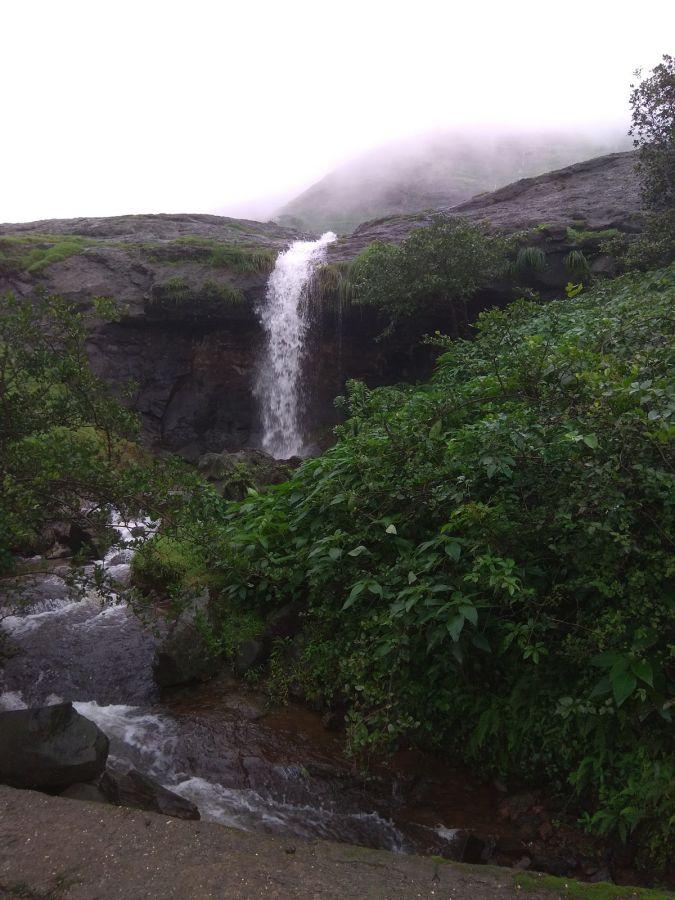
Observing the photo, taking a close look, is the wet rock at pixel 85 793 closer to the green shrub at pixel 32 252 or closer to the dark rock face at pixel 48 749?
the dark rock face at pixel 48 749

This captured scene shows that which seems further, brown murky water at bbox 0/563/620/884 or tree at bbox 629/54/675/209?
Result: tree at bbox 629/54/675/209

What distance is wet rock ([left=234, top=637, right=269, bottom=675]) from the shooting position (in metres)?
6.31

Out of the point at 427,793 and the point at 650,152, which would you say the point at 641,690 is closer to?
the point at 427,793

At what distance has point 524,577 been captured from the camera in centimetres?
456

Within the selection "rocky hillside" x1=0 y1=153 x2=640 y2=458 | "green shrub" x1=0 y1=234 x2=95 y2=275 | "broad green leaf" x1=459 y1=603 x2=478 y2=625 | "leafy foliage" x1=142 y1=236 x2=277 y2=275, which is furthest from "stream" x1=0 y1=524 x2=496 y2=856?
"green shrub" x1=0 y1=234 x2=95 y2=275

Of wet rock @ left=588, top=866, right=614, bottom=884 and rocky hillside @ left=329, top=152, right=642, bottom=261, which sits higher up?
rocky hillside @ left=329, top=152, right=642, bottom=261

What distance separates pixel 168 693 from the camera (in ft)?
20.9

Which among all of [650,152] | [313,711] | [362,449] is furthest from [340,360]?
[313,711]

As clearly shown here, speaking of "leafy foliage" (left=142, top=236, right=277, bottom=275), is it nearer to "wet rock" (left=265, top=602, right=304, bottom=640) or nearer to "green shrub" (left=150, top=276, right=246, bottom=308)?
"green shrub" (left=150, top=276, right=246, bottom=308)

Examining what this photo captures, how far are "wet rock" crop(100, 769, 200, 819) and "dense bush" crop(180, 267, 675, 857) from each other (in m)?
1.41

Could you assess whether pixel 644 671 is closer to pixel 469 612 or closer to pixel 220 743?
A: pixel 469 612

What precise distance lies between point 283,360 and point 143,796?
15.9 metres

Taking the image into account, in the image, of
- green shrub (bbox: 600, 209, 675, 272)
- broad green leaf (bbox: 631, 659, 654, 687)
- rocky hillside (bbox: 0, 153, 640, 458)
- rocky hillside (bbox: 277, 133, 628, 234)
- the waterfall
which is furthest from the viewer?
rocky hillside (bbox: 277, 133, 628, 234)

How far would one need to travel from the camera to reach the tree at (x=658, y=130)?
1180 cm
